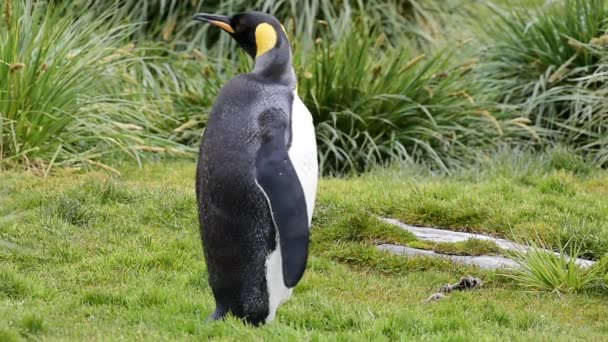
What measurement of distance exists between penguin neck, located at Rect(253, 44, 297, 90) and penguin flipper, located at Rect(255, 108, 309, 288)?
45 centimetres

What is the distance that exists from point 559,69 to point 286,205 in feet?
20.6

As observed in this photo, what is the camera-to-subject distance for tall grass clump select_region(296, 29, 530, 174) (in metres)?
10.5

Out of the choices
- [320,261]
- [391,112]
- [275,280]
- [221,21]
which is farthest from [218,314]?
[391,112]

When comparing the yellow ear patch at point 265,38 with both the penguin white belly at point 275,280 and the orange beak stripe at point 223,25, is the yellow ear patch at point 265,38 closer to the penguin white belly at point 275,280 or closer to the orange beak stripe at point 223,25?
the orange beak stripe at point 223,25

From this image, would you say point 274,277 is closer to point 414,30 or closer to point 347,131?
point 347,131

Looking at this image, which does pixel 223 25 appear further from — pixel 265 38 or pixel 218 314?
pixel 218 314

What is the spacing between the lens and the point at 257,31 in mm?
5484

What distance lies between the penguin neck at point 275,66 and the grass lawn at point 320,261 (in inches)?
45.1

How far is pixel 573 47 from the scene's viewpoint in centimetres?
1125

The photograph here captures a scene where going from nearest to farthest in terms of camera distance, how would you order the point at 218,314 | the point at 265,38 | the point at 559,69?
the point at 218,314, the point at 265,38, the point at 559,69

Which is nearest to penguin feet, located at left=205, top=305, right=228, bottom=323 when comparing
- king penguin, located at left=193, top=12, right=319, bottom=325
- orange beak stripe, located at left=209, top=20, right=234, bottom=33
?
king penguin, located at left=193, top=12, right=319, bottom=325

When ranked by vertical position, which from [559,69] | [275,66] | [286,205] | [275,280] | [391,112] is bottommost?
[391,112]

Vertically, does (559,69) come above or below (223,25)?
below

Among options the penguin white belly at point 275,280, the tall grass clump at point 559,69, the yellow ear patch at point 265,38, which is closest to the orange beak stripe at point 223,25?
the yellow ear patch at point 265,38
